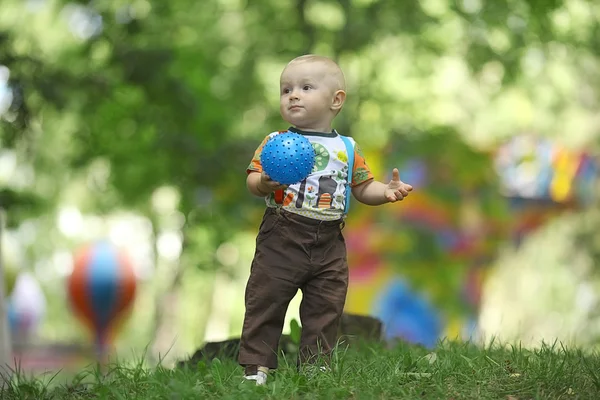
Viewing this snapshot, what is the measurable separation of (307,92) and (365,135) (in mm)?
11569

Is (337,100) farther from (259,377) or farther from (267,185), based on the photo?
(259,377)

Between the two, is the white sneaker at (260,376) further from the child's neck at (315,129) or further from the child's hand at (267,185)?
the child's neck at (315,129)

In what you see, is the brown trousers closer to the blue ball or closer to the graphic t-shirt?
the graphic t-shirt

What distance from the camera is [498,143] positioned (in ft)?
57.1

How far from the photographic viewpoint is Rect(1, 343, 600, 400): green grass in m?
3.77

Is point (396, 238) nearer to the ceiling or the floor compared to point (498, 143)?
nearer to the floor

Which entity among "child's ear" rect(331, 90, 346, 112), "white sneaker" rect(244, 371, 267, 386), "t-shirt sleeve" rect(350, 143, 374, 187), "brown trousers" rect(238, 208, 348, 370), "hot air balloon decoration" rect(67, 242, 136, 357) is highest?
"child's ear" rect(331, 90, 346, 112)

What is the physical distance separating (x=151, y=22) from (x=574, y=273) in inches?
549

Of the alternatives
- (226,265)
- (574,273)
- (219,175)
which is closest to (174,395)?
(219,175)

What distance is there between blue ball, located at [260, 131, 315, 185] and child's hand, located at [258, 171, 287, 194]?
4 cm

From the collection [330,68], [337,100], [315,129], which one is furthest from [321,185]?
[330,68]

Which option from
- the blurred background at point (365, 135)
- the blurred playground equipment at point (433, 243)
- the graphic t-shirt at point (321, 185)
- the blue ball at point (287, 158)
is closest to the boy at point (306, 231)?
the graphic t-shirt at point (321, 185)

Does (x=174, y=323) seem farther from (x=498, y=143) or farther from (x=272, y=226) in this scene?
(x=272, y=226)

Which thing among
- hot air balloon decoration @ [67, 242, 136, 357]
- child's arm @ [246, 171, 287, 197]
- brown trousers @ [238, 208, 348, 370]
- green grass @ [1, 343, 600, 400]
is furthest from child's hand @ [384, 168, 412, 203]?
hot air balloon decoration @ [67, 242, 136, 357]
